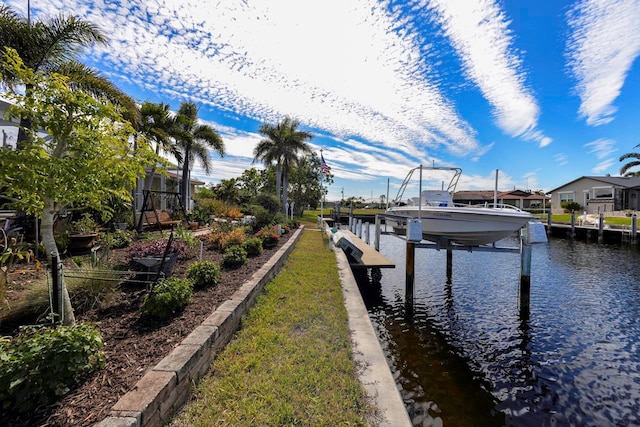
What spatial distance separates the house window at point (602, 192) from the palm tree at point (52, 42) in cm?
4782

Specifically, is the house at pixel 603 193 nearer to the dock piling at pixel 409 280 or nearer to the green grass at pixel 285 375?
the dock piling at pixel 409 280

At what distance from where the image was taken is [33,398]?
7.41ft

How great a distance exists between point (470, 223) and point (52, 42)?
13.3 m

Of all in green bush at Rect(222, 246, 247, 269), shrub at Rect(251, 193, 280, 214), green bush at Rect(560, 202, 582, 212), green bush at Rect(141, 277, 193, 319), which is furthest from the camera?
green bush at Rect(560, 202, 582, 212)

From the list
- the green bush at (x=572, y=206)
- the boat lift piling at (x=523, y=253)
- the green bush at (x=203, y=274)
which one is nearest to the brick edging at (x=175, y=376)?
the green bush at (x=203, y=274)

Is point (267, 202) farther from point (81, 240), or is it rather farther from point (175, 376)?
point (175, 376)

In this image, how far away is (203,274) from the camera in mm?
5395

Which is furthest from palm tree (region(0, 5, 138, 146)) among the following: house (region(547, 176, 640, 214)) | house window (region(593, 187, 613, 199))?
house window (region(593, 187, 613, 199))

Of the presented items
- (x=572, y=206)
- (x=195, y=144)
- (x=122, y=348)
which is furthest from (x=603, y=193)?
(x=122, y=348)

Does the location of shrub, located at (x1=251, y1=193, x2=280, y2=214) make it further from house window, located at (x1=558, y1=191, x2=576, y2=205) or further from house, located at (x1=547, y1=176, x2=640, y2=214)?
house window, located at (x1=558, y1=191, x2=576, y2=205)

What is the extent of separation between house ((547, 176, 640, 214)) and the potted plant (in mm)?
46451

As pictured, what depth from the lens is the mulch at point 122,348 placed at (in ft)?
7.22

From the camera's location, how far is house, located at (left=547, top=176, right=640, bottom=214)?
3400 cm

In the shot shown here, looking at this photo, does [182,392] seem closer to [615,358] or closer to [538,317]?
[615,358]
